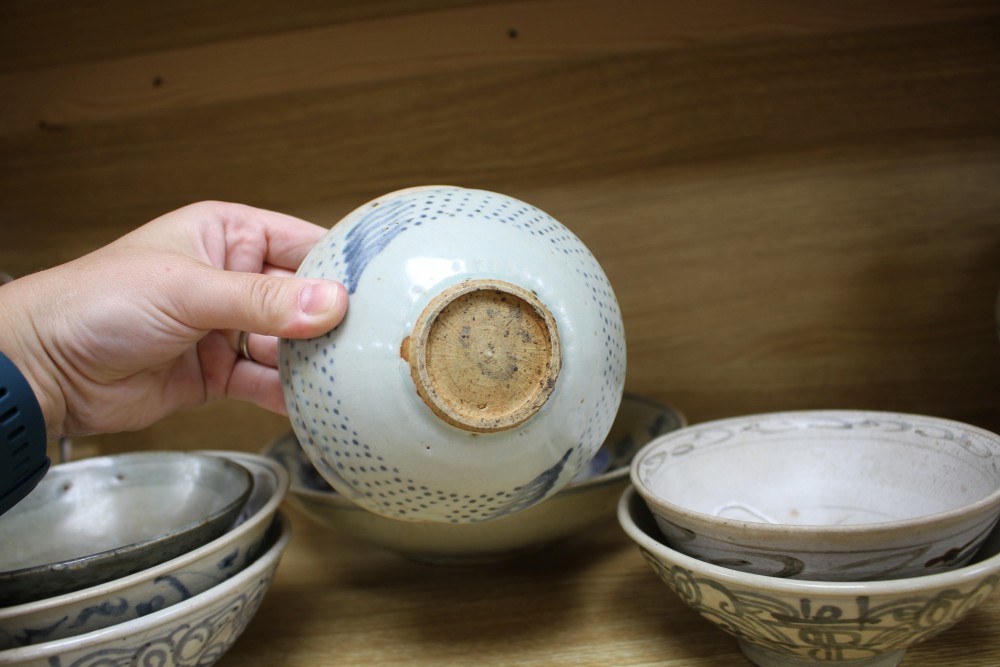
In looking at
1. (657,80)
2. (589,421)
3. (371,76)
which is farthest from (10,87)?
(589,421)

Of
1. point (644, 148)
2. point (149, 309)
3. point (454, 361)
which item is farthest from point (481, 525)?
point (644, 148)

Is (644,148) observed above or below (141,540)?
above

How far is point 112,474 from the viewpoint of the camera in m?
0.90

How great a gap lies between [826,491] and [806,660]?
23 cm

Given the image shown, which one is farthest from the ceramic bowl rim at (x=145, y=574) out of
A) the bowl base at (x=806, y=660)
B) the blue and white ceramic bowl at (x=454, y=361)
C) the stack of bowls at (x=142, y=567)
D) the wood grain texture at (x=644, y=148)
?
the bowl base at (x=806, y=660)

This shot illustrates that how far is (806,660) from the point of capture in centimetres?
64

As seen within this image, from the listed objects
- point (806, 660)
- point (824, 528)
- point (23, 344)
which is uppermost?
point (23, 344)

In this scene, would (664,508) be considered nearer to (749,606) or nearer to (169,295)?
(749,606)

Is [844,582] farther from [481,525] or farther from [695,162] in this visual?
[695,162]

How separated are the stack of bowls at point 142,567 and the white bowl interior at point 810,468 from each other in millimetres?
374

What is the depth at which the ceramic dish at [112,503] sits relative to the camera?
2.77ft

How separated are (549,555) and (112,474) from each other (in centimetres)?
50

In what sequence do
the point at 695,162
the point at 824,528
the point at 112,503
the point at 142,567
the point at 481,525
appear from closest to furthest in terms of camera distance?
the point at 824,528 < the point at 142,567 < the point at 481,525 < the point at 112,503 < the point at 695,162

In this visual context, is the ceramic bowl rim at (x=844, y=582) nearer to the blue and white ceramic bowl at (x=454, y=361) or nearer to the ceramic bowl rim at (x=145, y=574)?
the blue and white ceramic bowl at (x=454, y=361)
